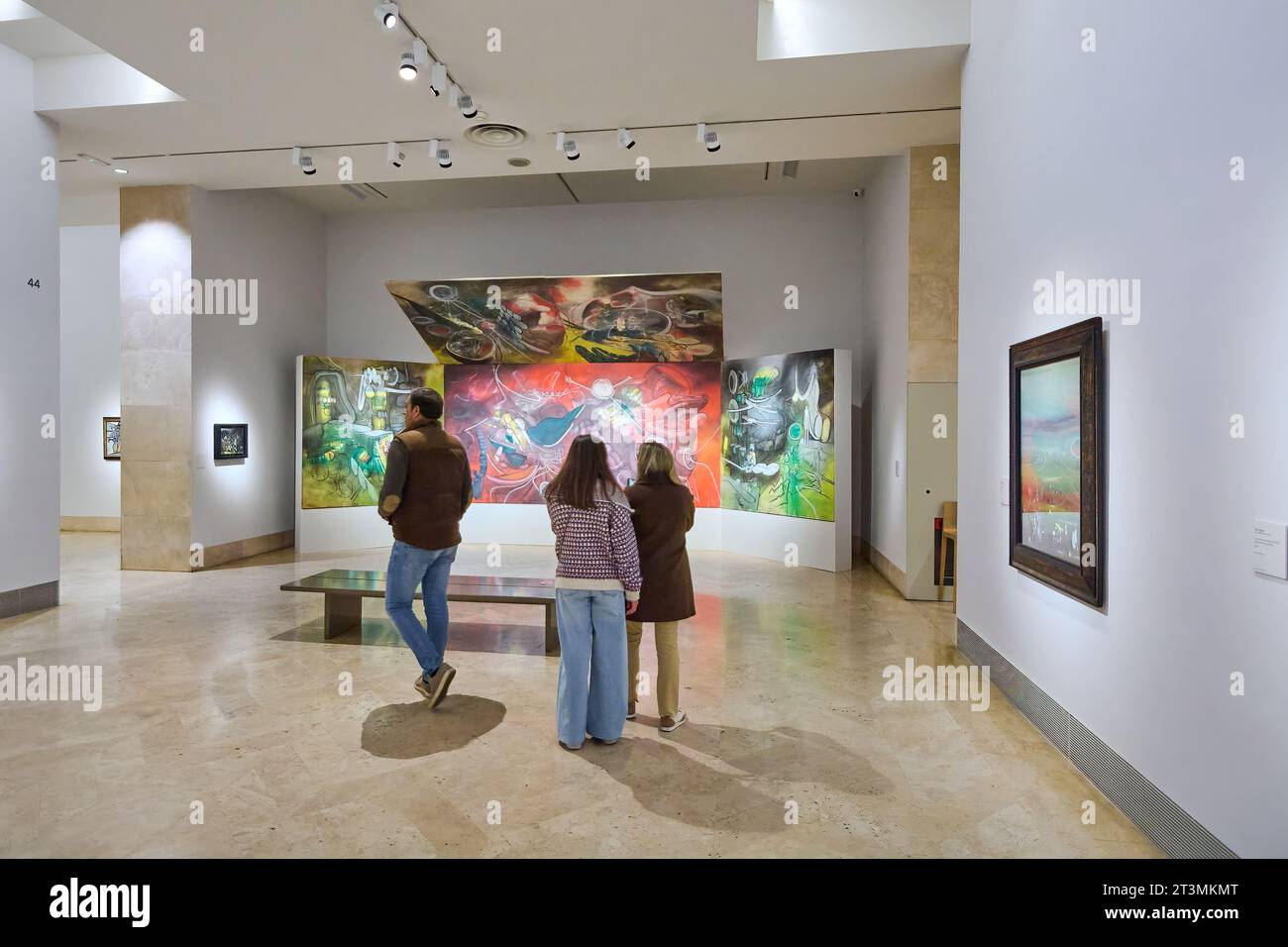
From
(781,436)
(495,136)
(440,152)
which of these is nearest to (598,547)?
(495,136)

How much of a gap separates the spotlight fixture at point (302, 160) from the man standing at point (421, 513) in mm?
5298

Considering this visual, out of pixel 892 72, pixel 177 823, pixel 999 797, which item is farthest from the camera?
pixel 892 72

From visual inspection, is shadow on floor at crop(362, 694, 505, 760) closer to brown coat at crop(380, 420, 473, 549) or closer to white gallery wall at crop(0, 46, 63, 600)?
brown coat at crop(380, 420, 473, 549)

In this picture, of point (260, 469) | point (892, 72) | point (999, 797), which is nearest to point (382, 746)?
point (999, 797)

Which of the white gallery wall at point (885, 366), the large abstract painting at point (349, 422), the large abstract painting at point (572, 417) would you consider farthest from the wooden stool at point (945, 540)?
the large abstract painting at point (349, 422)

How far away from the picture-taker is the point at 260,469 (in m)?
12.3

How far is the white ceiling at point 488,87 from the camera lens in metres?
6.26

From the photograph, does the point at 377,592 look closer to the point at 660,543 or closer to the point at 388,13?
the point at 660,543

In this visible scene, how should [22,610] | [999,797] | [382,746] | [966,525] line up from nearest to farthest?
[999,797], [382,746], [966,525], [22,610]

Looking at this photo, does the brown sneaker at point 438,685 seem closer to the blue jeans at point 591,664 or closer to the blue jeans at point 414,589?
the blue jeans at point 414,589

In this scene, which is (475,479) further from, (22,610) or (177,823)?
(177,823)

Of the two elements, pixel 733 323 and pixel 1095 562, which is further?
pixel 733 323

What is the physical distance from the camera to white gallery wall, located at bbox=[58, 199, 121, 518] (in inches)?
585

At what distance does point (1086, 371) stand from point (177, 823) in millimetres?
5111
